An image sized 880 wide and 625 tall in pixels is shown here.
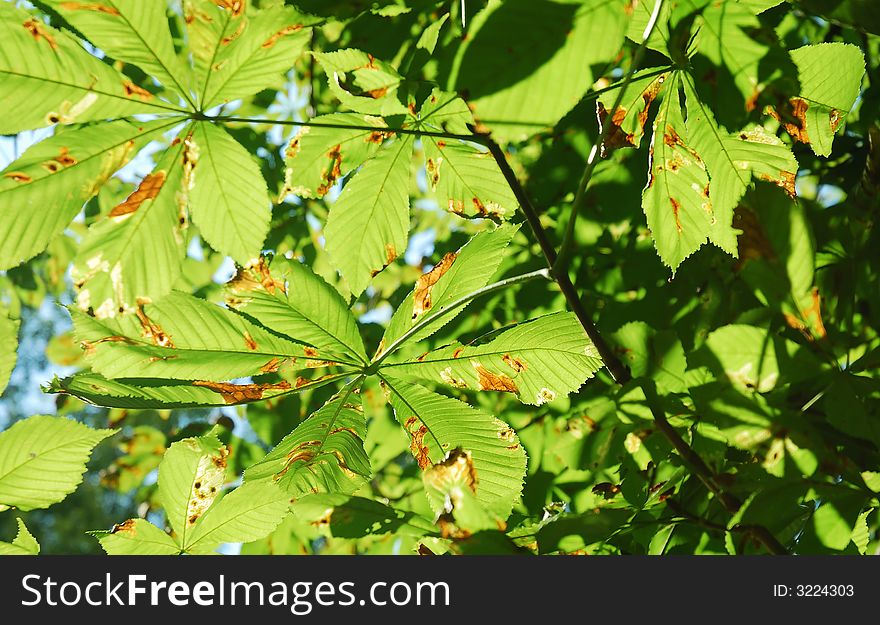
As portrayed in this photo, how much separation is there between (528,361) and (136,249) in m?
0.50

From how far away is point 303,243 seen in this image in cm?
214

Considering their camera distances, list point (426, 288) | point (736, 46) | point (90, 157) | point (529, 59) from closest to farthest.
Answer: point (529, 59), point (736, 46), point (90, 157), point (426, 288)

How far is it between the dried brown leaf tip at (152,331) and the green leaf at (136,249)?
0.11 metres

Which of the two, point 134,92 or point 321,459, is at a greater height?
point 134,92

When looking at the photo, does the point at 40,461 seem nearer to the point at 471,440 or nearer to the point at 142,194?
the point at 142,194

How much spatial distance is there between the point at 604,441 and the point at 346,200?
0.50 meters

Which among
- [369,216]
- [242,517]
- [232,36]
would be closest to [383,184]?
[369,216]

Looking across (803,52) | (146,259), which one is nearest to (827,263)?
(803,52)

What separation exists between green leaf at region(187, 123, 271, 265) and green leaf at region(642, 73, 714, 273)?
0.50m

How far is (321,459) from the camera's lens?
0.85 metres

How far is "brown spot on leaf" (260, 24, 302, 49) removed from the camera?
0.77 meters

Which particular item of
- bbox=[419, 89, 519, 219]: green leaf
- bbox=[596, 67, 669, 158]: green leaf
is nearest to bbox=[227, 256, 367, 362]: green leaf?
bbox=[419, 89, 519, 219]: green leaf

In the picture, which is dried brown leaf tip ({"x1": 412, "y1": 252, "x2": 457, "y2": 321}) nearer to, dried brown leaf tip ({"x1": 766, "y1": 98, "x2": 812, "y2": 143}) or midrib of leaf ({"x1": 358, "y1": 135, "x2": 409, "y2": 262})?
midrib of leaf ({"x1": 358, "y1": 135, "x2": 409, "y2": 262})

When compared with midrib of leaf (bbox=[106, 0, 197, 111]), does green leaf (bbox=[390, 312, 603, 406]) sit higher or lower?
lower
